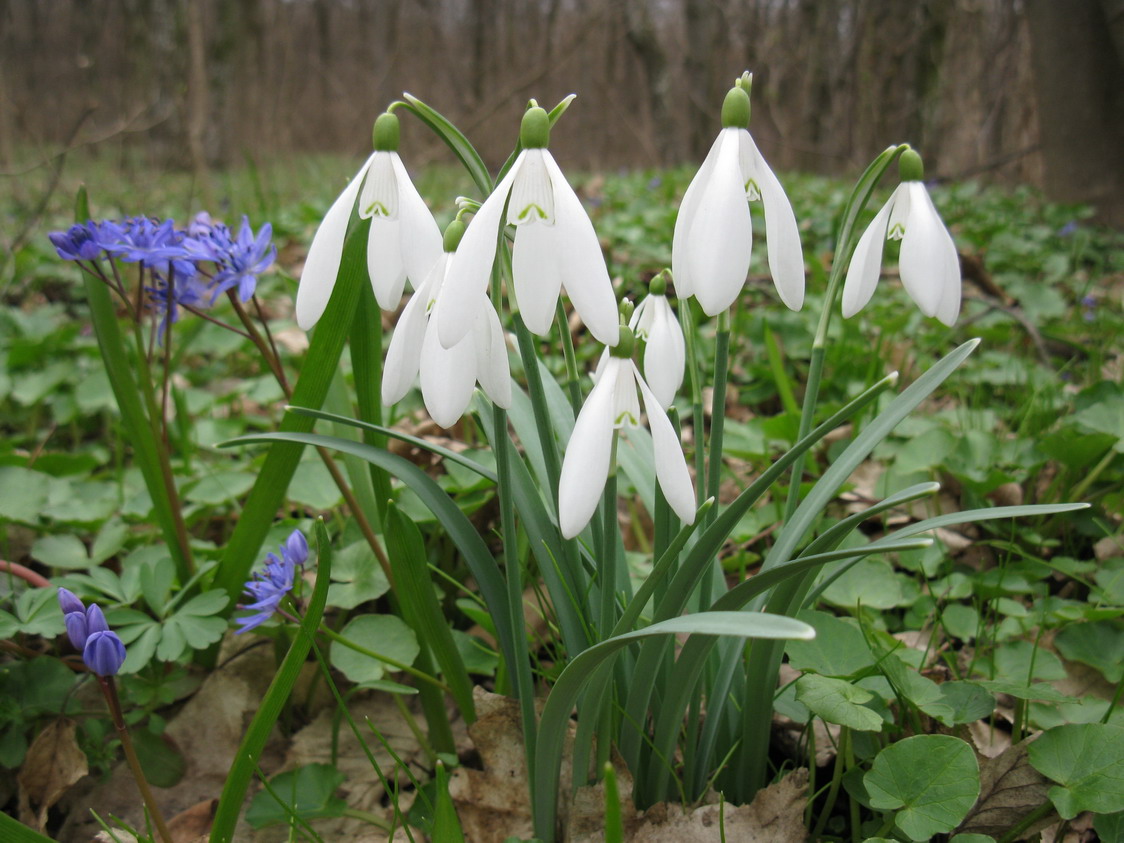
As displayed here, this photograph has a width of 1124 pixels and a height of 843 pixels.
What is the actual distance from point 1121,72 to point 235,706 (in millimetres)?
5536

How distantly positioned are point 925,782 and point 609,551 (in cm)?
45

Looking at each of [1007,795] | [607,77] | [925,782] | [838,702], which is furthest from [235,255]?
[607,77]

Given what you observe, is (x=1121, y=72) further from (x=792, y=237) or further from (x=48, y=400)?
(x=48, y=400)

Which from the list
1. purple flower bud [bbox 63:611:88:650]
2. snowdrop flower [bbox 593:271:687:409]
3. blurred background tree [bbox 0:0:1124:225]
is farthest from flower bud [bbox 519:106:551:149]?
blurred background tree [bbox 0:0:1124:225]

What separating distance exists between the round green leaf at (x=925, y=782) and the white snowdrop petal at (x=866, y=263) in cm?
49

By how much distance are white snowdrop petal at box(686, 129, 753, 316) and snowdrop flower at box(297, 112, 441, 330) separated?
9.9 inches

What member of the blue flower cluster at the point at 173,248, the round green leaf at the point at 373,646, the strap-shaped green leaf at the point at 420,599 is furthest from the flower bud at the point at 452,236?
the round green leaf at the point at 373,646

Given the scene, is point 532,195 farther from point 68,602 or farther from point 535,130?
point 68,602

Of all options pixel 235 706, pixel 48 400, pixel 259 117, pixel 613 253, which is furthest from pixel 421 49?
pixel 235 706

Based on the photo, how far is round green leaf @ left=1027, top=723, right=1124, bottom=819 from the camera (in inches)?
34.1

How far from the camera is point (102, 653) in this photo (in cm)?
89

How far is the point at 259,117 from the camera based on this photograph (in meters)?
11.9

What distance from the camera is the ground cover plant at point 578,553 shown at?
2.33ft

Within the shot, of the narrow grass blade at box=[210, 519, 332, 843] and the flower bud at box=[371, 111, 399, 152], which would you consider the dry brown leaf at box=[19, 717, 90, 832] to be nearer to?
the narrow grass blade at box=[210, 519, 332, 843]
